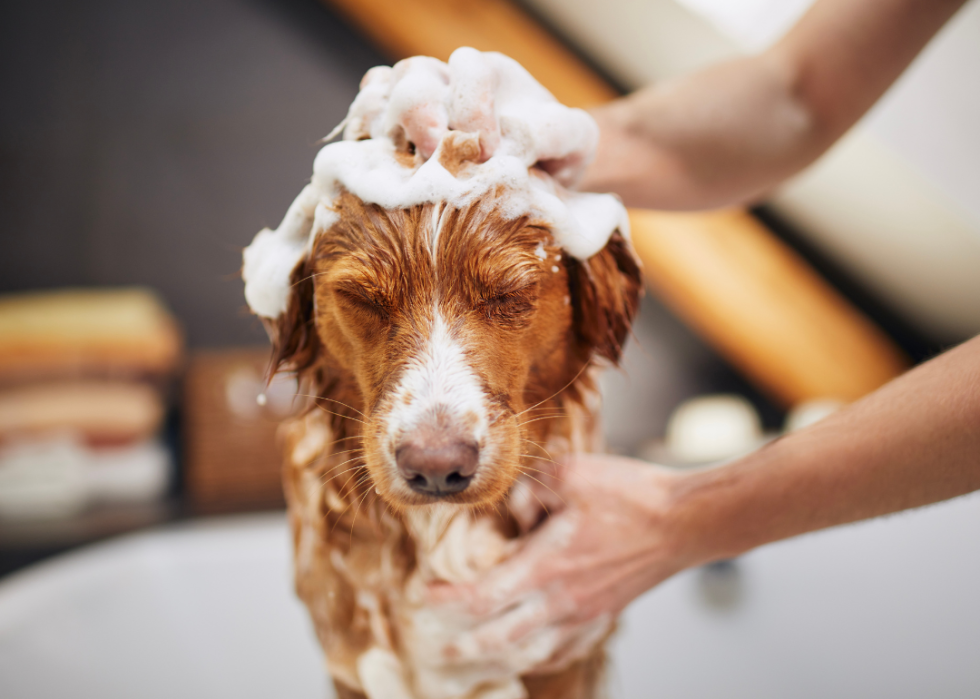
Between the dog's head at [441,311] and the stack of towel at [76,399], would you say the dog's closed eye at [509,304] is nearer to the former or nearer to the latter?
the dog's head at [441,311]

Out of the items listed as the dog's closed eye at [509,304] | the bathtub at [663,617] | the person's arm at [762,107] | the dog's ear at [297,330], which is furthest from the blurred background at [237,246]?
the dog's closed eye at [509,304]

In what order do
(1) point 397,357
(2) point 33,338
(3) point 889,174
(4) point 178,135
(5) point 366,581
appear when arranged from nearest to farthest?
(1) point 397,357, (5) point 366,581, (3) point 889,174, (2) point 33,338, (4) point 178,135

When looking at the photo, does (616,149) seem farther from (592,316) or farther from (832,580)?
(832,580)

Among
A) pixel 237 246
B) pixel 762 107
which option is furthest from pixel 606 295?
pixel 237 246

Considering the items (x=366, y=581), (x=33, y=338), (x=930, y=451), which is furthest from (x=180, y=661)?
(x=930, y=451)

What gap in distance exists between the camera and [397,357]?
0.56 metres

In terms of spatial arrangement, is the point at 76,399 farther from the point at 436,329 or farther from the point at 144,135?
the point at 436,329

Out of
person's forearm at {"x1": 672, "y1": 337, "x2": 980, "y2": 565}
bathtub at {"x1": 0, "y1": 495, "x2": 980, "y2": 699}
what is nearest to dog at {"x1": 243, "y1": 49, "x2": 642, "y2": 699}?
person's forearm at {"x1": 672, "y1": 337, "x2": 980, "y2": 565}

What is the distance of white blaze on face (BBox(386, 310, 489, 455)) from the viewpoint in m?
0.52

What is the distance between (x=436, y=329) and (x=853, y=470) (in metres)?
0.40

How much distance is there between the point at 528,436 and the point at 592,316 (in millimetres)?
→ 132

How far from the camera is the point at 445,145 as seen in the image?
554 millimetres

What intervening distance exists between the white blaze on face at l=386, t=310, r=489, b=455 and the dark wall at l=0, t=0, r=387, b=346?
4.16 ft

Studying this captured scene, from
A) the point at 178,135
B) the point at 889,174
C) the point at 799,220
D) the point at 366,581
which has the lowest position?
the point at 366,581
